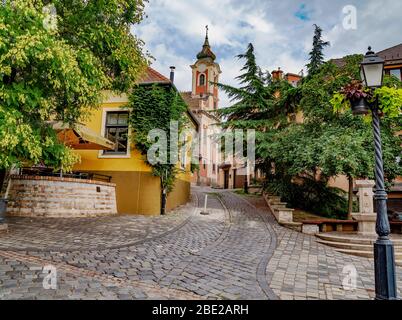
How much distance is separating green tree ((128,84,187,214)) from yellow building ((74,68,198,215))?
12.5 inches

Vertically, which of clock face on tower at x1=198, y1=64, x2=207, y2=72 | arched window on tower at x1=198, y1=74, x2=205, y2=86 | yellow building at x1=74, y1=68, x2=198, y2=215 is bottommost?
yellow building at x1=74, y1=68, x2=198, y2=215

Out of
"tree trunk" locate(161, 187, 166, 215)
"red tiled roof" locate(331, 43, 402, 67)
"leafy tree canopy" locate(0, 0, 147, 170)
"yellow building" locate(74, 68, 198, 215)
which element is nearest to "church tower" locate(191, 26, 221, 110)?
"red tiled roof" locate(331, 43, 402, 67)

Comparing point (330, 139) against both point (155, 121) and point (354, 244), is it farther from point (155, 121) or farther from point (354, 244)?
point (155, 121)

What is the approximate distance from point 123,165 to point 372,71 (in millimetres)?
9942

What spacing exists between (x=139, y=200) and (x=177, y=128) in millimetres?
3500

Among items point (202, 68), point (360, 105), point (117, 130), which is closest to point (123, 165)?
point (117, 130)

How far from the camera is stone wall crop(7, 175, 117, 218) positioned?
9.57m

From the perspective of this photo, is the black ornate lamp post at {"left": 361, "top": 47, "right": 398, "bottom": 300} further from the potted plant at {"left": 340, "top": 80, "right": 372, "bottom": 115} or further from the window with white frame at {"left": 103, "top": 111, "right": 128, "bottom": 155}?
the window with white frame at {"left": 103, "top": 111, "right": 128, "bottom": 155}

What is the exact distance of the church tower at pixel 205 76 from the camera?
47522mm

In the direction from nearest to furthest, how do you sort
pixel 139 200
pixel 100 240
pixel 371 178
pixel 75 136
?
pixel 100 240
pixel 75 136
pixel 371 178
pixel 139 200

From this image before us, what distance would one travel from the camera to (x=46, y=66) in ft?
19.9

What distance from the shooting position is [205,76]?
4825cm
